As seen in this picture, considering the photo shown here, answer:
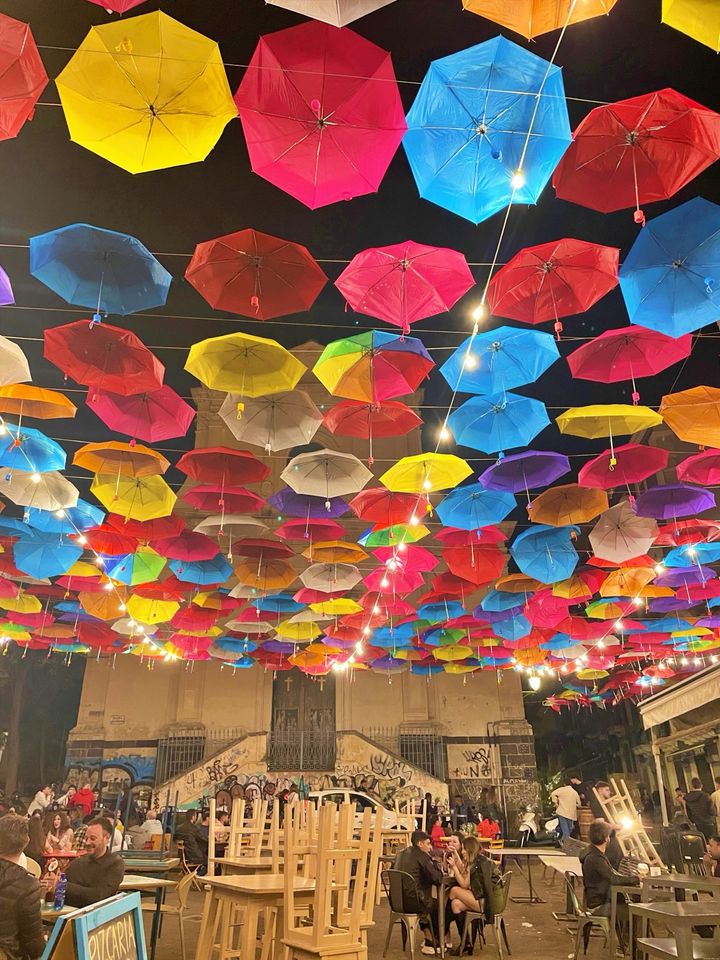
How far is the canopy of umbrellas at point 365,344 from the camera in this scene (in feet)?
13.5

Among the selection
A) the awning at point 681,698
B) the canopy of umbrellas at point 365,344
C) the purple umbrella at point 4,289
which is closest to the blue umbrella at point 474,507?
the canopy of umbrellas at point 365,344

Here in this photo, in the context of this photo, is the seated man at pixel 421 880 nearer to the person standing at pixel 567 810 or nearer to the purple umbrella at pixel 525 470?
the purple umbrella at pixel 525 470

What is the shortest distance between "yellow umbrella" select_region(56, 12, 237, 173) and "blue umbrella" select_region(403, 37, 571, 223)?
1.32 m

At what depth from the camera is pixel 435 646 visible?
1580 cm

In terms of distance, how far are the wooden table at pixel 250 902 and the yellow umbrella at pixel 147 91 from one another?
5.23 metres

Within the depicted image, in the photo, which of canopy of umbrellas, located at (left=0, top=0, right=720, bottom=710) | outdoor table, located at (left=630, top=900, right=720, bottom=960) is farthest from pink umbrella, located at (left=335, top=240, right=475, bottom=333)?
outdoor table, located at (left=630, top=900, right=720, bottom=960)

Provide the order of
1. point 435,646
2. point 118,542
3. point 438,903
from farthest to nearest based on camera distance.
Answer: point 435,646
point 118,542
point 438,903

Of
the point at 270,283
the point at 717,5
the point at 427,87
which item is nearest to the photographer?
the point at 717,5

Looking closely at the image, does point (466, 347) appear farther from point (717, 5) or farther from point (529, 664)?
point (529, 664)

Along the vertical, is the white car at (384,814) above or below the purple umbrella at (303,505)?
below

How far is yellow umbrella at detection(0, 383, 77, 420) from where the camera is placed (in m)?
6.71

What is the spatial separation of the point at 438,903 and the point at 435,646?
8.46 meters

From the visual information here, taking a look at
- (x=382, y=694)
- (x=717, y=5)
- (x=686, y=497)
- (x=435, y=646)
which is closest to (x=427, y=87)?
(x=717, y=5)

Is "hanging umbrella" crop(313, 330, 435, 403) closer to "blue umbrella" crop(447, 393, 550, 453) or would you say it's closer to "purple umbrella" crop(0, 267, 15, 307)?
"blue umbrella" crop(447, 393, 550, 453)
